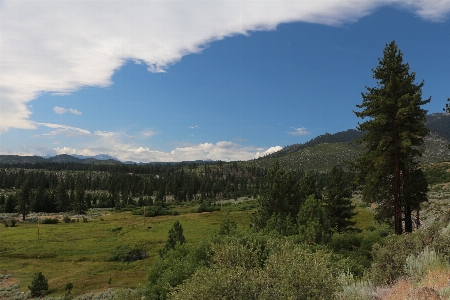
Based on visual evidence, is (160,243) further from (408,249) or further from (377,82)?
(408,249)

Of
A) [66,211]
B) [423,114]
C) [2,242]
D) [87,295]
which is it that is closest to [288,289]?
[423,114]

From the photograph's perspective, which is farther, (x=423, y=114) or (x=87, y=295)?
(x=87, y=295)

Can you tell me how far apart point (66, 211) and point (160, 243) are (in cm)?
9100

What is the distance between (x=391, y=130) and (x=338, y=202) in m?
25.4

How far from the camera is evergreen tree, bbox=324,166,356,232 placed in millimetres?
46250

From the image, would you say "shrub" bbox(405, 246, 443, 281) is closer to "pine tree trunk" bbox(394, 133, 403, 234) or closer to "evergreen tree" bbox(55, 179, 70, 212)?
"pine tree trunk" bbox(394, 133, 403, 234)

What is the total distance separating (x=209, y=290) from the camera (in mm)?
10289

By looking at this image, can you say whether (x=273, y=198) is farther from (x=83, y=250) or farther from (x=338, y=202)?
(x=83, y=250)

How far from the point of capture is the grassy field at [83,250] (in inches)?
1902

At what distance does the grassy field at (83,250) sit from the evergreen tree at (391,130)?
36077 millimetres

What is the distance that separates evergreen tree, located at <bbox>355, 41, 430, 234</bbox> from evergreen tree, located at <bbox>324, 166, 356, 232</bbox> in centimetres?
2198

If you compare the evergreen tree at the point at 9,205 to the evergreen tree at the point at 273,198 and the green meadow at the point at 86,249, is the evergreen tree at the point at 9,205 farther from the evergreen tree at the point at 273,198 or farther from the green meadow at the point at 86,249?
the evergreen tree at the point at 273,198

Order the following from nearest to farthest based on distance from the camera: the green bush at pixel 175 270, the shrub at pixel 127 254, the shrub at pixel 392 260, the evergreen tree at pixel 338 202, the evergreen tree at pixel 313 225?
the shrub at pixel 392 260 < the green bush at pixel 175 270 < the evergreen tree at pixel 313 225 < the evergreen tree at pixel 338 202 < the shrub at pixel 127 254

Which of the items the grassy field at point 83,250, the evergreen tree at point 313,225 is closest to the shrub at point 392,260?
the evergreen tree at point 313,225
